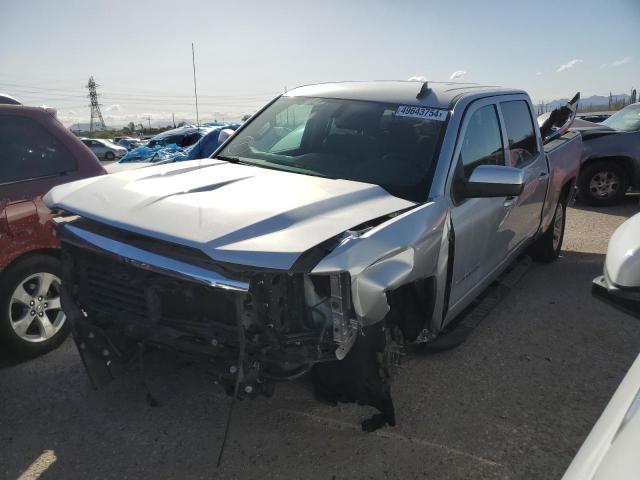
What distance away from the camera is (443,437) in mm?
2762

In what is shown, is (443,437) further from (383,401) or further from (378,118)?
(378,118)

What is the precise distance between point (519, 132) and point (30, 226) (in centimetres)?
385

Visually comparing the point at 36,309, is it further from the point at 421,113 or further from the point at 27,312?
the point at 421,113

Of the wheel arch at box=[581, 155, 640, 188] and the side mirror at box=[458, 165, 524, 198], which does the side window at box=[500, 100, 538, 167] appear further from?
the wheel arch at box=[581, 155, 640, 188]

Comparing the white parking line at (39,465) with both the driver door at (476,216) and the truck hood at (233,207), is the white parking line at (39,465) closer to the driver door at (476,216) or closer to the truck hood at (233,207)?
the truck hood at (233,207)

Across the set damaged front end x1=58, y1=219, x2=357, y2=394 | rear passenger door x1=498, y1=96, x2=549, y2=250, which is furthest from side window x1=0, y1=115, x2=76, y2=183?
rear passenger door x1=498, y1=96, x2=549, y2=250

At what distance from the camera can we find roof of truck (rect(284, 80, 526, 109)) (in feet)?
11.4

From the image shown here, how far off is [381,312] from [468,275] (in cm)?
132

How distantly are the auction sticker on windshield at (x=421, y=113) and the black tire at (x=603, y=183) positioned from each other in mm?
7302

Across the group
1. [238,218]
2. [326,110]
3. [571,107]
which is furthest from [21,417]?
[571,107]

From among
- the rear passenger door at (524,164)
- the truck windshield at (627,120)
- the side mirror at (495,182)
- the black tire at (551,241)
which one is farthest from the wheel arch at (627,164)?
the side mirror at (495,182)

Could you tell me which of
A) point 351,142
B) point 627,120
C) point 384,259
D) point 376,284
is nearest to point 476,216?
point 351,142

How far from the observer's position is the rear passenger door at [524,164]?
408 cm

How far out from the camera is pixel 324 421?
288 cm
